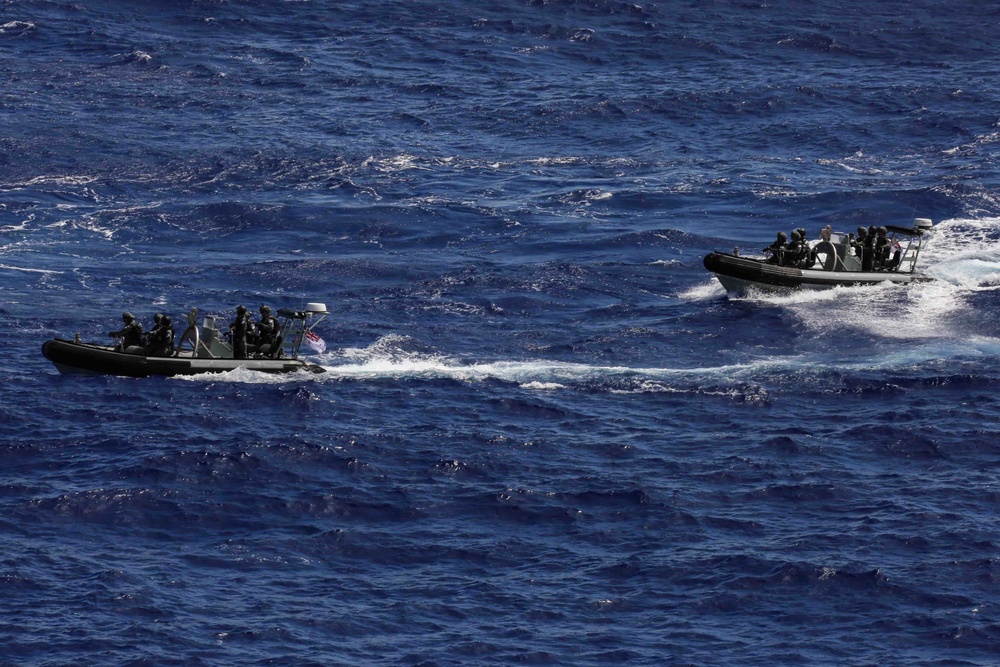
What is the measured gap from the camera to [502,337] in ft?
201

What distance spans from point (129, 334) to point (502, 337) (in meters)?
13.3

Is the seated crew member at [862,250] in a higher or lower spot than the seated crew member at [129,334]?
higher

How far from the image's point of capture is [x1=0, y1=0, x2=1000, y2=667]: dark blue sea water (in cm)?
4156

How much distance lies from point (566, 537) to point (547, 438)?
259 inches

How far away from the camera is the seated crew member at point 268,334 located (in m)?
57.4

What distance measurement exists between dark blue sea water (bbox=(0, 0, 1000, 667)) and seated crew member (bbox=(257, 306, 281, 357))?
5.70 feet

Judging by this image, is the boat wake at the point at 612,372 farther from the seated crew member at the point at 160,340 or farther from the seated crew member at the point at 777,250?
the seated crew member at the point at 777,250

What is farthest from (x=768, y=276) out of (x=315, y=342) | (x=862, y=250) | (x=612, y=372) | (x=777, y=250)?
(x=315, y=342)

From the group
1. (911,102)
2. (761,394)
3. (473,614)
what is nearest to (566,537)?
(473,614)

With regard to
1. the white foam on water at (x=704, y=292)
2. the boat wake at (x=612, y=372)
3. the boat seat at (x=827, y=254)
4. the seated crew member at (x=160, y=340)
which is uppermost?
the boat seat at (x=827, y=254)

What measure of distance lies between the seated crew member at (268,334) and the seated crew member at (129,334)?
3965 millimetres

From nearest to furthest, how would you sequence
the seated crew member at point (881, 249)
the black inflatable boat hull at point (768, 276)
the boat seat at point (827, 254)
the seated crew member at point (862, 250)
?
the black inflatable boat hull at point (768, 276)
the boat seat at point (827, 254)
the seated crew member at point (881, 249)
the seated crew member at point (862, 250)

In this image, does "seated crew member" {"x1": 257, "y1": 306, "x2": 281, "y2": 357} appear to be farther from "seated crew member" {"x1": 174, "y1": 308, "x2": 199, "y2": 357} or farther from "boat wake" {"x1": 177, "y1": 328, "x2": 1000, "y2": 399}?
"seated crew member" {"x1": 174, "y1": 308, "x2": 199, "y2": 357}

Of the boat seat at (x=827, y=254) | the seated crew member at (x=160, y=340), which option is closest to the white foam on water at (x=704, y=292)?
the boat seat at (x=827, y=254)
